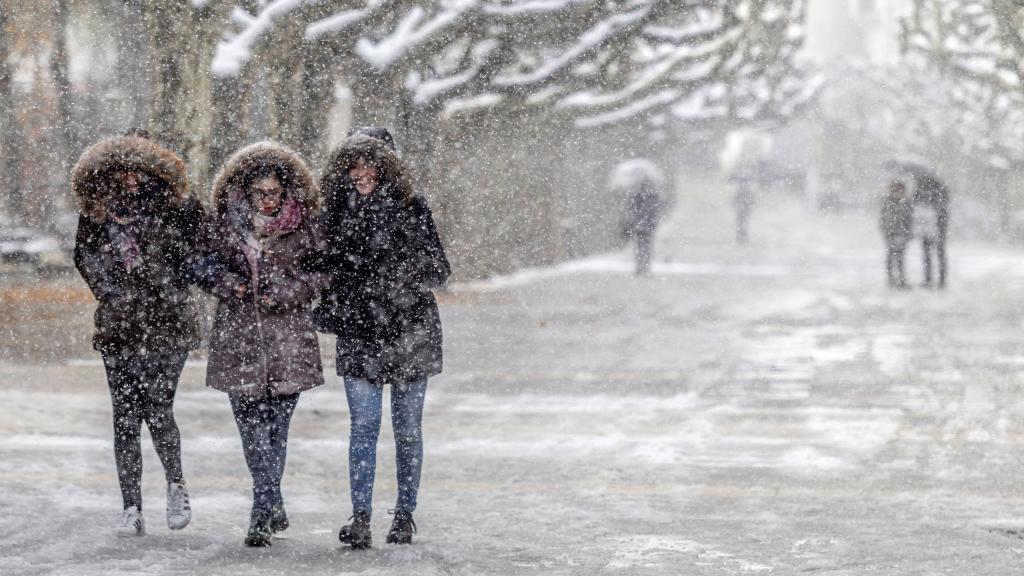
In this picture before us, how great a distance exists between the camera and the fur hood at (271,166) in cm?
621

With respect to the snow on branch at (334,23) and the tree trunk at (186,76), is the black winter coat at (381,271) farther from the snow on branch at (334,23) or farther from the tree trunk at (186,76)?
the snow on branch at (334,23)

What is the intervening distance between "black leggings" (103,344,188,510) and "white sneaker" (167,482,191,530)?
0.14 ft

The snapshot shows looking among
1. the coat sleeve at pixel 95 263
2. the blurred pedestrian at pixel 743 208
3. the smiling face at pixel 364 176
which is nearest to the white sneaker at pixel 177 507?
the coat sleeve at pixel 95 263

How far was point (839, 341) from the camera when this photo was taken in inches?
573

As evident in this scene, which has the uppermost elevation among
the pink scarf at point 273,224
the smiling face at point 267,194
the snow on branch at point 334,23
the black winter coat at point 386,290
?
the snow on branch at point 334,23

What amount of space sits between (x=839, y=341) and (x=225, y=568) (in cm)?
948

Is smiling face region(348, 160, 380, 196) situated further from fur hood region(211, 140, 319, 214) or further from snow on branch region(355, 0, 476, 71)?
snow on branch region(355, 0, 476, 71)

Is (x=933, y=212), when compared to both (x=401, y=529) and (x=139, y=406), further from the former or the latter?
(x=139, y=406)

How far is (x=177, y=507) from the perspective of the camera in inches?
255

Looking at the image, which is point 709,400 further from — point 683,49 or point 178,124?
point 683,49

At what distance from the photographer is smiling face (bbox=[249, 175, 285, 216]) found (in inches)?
244

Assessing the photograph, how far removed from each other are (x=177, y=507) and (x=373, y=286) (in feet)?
3.88

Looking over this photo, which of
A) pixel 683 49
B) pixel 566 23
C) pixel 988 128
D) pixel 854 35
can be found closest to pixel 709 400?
pixel 566 23

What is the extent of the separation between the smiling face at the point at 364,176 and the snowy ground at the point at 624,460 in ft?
4.34
